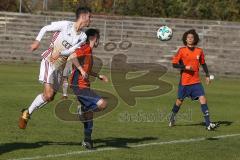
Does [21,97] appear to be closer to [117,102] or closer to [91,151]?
[117,102]

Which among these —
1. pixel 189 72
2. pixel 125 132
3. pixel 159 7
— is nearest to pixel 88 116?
pixel 125 132

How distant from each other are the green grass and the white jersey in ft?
4.82

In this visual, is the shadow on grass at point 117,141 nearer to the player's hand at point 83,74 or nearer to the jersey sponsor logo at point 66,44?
the player's hand at point 83,74

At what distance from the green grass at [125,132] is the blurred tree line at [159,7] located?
72.1ft

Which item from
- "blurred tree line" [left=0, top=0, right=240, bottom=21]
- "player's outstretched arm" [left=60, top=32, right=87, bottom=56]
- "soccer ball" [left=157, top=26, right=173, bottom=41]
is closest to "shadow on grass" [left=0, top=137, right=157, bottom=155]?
"player's outstretched arm" [left=60, top=32, right=87, bottom=56]

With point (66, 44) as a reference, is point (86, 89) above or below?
below

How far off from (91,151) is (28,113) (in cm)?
137

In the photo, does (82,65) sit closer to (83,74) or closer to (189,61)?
(83,74)

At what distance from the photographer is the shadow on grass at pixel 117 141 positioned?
11.3 m

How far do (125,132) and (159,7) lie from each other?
3194 centimetres

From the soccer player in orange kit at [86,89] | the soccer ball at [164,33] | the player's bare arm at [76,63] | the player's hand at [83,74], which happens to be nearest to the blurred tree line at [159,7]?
the soccer ball at [164,33]

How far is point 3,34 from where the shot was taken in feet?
138

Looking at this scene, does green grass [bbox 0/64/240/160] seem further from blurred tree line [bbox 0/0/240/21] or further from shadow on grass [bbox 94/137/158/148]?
blurred tree line [bbox 0/0/240/21]

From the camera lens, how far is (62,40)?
1098 centimetres
